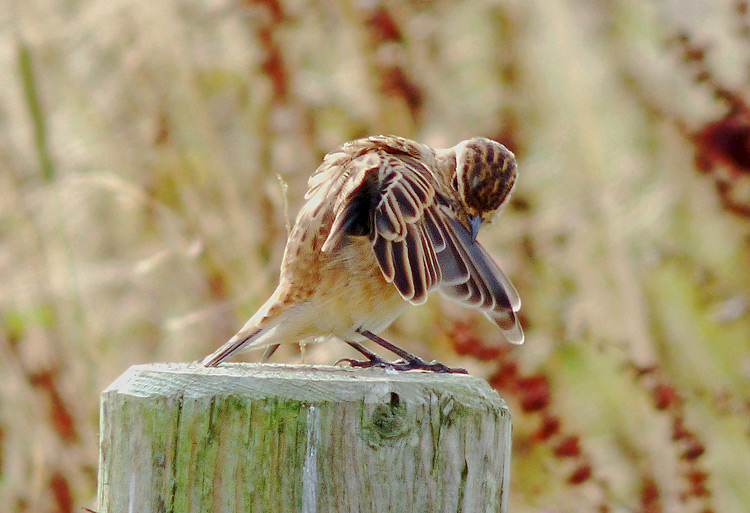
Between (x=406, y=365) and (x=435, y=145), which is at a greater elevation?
(x=435, y=145)

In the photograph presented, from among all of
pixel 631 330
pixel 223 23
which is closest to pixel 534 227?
pixel 631 330

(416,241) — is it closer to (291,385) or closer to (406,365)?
(406,365)

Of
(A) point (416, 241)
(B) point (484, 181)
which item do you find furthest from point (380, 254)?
(B) point (484, 181)

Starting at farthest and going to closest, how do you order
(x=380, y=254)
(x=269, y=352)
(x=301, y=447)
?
(x=269, y=352), (x=380, y=254), (x=301, y=447)

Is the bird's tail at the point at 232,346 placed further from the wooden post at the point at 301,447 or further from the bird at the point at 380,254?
the wooden post at the point at 301,447

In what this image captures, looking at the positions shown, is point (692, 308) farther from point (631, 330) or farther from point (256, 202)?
point (256, 202)

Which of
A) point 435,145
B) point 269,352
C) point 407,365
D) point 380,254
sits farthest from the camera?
point 435,145

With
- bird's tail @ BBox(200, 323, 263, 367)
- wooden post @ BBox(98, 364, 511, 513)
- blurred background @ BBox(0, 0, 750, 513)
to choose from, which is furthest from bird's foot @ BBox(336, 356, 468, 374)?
blurred background @ BBox(0, 0, 750, 513)
